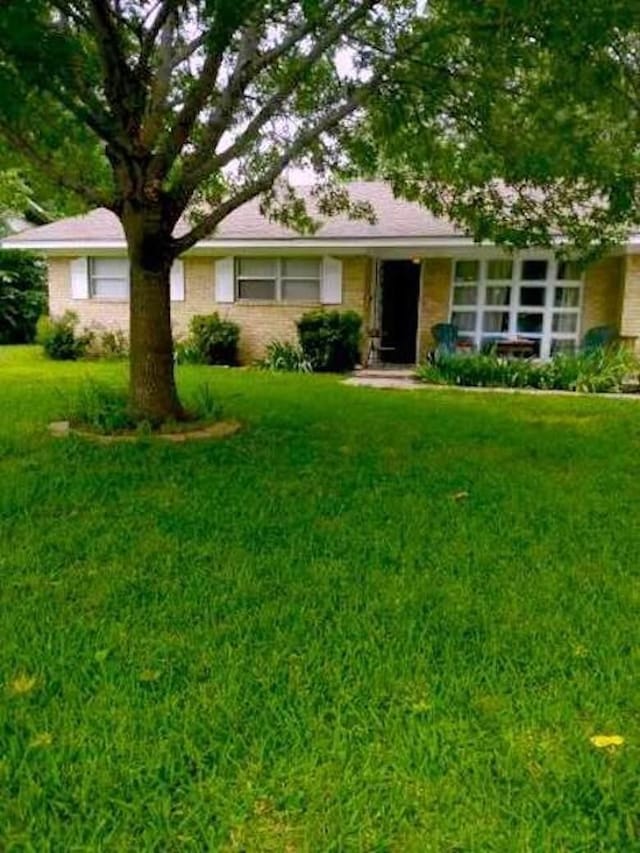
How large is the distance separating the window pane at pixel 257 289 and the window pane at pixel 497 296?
4.82 meters

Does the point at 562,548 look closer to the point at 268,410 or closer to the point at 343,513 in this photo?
the point at 343,513

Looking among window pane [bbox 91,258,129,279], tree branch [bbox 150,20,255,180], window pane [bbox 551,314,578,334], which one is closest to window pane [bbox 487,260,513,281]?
window pane [bbox 551,314,578,334]

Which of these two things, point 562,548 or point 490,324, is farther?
point 490,324

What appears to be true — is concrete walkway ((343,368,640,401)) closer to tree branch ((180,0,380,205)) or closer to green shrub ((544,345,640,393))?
green shrub ((544,345,640,393))

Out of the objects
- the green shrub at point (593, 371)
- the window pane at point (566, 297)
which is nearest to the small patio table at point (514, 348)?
the window pane at point (566, 297)

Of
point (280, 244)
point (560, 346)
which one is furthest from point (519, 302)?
point (280, 244)

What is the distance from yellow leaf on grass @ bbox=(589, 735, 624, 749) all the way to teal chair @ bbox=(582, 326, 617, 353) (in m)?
12.7

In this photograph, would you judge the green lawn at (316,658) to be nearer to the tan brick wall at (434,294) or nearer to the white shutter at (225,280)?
the tan brick wall at (434,294)

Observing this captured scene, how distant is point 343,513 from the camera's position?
5.30m

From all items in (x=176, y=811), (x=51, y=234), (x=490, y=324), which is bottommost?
(x=176, y=811)

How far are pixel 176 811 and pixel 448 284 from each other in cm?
1469

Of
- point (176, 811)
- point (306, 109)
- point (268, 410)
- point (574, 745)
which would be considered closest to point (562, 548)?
point (574, 745)

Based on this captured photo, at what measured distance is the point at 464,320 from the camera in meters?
16.0

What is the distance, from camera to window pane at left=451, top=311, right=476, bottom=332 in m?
15.9
